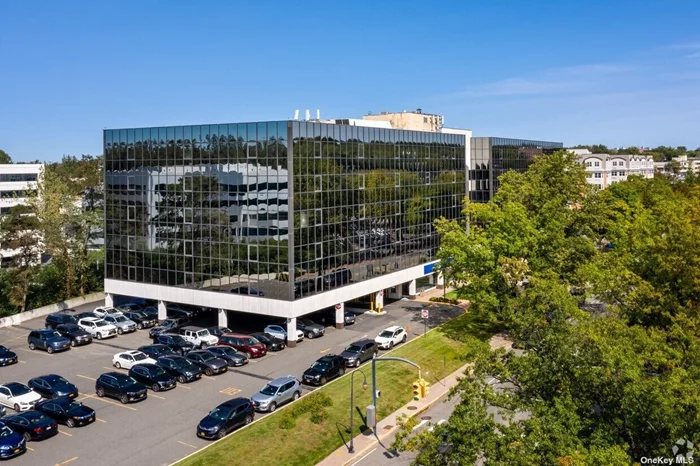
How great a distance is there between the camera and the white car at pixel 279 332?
4950cm

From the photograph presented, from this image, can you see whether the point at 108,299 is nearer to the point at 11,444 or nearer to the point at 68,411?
the point at 68,411

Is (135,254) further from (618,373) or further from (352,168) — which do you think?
(618,373)

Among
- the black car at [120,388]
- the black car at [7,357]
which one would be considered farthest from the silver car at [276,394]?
the black car at [7,357]

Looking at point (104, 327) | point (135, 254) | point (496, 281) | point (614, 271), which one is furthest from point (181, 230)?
point (614, 271)

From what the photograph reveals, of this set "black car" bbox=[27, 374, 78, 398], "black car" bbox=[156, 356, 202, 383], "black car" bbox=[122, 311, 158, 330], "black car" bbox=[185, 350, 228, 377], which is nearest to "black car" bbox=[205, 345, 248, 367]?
"black car" bbox=[185, 350, 228, 377]

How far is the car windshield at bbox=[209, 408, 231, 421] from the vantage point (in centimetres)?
3288

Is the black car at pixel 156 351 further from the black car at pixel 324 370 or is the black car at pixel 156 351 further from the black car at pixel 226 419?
the black car at pixel 226 419

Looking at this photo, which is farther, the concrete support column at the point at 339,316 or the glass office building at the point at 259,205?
the concrete support column at the point at 339,316

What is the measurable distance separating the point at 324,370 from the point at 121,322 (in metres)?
23.5

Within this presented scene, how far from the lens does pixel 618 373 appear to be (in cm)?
2131

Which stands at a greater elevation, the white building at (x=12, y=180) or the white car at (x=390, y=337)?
the white building at (x=12, y=180)

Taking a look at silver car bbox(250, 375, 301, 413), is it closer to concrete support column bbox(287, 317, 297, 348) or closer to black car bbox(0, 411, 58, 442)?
concrete support column bbox(287, 317, 297, 348)

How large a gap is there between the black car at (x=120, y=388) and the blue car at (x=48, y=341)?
11879 mm

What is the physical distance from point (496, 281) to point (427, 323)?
8853 mm
